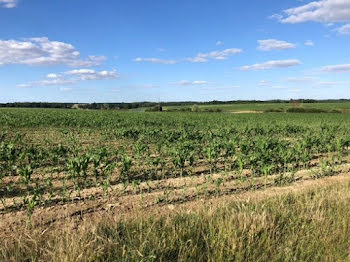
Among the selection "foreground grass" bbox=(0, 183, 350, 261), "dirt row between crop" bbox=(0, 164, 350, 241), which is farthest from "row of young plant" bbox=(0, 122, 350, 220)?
"foreground grass" bbox=(0, 183, 350, 261)

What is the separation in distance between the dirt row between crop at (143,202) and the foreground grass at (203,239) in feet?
2.06

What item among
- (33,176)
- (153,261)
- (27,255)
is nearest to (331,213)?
(153,261)

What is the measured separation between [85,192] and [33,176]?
8.86 ft

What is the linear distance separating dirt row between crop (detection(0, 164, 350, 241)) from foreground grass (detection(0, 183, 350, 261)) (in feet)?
2.06

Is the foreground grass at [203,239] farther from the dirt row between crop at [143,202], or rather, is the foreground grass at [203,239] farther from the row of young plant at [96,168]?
the row of young plant at [96,168]

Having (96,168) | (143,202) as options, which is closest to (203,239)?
(143,202)

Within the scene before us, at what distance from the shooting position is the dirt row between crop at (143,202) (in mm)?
5340

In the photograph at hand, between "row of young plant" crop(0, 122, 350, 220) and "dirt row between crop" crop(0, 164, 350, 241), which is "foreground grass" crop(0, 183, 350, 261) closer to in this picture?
"dirt row between crop" crop(0, 164, 350, 241)

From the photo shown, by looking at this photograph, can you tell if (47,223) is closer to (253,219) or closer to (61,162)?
(253,219)

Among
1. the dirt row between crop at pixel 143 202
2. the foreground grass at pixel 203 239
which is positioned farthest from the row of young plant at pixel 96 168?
the foreground grass at pixel 203 239

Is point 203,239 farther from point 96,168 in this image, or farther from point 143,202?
point 96,168

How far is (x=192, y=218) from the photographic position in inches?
169

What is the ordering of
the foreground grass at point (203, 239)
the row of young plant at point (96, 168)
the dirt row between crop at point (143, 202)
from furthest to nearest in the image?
the row of young plant at point (96, 168), the dirt row between crop at point (143, 202), the foreground grass at point (203, 239)

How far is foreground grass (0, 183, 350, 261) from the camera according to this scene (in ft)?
10.9
